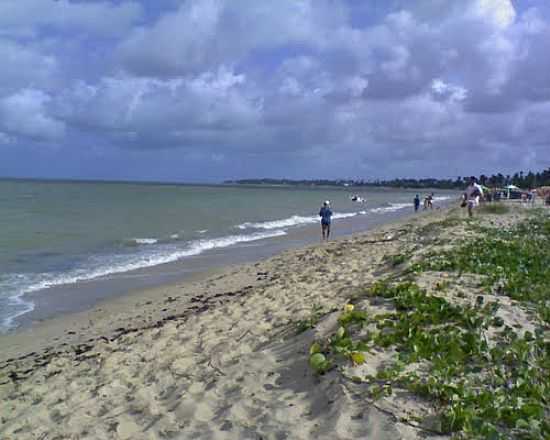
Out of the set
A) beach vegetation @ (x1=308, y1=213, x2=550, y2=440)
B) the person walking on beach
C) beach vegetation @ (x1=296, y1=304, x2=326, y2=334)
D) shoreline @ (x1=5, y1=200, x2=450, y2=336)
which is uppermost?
the person walking on beach

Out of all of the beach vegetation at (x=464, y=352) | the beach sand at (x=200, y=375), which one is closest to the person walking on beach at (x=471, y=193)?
the beach sand at (x=200, y=375)

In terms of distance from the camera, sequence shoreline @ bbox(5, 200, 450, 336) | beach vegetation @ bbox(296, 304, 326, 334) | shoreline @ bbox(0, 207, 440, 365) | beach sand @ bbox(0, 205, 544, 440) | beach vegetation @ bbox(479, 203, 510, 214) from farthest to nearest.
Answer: beach vegetation @ bbox(479, 203, 510, 214) < shoreline @ bbox(5, 200, 450, 336) < shoreline @ bbox(0, 207, 440, 365) < beach vegetation @ bbox(296, 304, 326, 334) < beach sand @ bbox(0, 205, 544, 440)

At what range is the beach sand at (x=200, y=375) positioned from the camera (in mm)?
3854

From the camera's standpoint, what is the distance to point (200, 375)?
17.3ft

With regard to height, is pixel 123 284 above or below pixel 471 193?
below

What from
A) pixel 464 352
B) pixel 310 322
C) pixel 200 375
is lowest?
pixel 200 375

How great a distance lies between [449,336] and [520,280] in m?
2.76

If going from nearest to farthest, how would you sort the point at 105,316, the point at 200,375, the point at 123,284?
1. the point at 200,375
2. the point at 105,316
3. the point at 123,284

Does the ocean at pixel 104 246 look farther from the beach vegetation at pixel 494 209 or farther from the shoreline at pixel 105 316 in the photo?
the beach vegetation at pixel 494 209

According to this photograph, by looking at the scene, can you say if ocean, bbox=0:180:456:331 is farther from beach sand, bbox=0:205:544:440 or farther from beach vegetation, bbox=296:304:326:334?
beach vegetation, bbox=296:304:326:334

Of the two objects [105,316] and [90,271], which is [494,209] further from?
[105,316]

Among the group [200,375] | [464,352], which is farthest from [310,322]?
[464,352]

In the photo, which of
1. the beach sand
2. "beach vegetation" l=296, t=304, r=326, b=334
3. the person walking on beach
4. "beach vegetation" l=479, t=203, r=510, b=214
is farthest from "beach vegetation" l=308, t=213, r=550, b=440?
"beach vegetation" l=479, t=203, r=510, b=214

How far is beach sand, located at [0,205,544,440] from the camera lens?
3.85 metres
